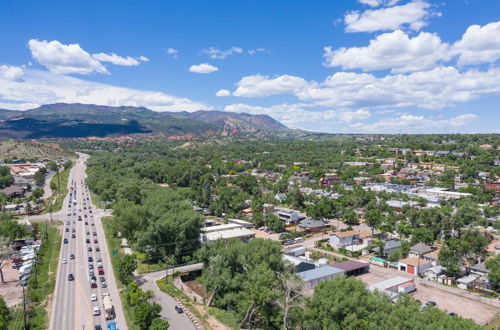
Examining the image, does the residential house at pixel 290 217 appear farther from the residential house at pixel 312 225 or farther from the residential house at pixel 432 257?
the residential house at pixel 432 257

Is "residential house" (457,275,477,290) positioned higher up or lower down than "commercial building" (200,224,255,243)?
lower down

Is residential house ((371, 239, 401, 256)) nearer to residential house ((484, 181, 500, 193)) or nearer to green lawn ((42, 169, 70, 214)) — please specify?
residential house ((484, 181, 500, 193))

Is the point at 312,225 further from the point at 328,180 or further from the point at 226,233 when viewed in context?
the point at 328,180

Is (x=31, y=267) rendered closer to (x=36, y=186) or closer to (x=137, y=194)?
(x=137, y=194)

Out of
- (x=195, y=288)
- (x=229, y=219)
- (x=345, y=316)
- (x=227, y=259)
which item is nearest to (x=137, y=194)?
(x=229, y=219)

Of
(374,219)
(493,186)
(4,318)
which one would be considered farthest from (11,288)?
(493,186)

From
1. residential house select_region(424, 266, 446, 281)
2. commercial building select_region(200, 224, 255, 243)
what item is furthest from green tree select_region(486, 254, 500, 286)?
commercial building select_region(200, 224, 255, 243)

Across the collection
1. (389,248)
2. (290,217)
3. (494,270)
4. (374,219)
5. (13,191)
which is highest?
(374,219)
